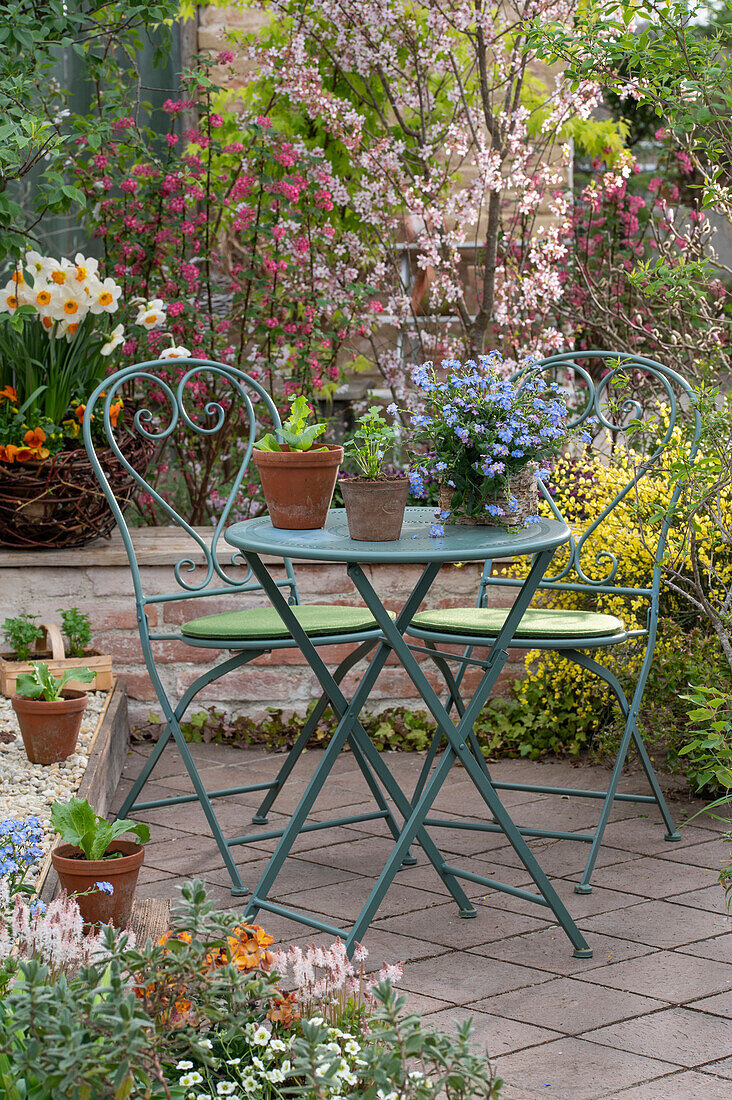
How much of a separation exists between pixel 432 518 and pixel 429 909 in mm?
828

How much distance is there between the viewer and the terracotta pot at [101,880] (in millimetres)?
2049

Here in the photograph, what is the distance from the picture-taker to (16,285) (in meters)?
3.47

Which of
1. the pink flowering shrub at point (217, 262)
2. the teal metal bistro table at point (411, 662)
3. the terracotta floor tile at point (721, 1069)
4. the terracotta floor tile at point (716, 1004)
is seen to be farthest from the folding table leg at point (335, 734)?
the pink flowering shrub at point (217, 262)

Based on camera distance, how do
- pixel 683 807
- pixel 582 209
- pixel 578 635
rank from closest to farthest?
pixel 578 635 → pixel 683 807 → pixel 582 209

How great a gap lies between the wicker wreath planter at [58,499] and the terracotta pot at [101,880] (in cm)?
163

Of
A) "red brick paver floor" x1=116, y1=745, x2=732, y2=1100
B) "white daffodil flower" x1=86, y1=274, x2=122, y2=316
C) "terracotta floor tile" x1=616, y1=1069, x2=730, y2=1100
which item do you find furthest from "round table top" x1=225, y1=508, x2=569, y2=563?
"white daffodil flower" x1=86, y1=274, x2=122, y2=316

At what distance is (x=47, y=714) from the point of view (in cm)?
287

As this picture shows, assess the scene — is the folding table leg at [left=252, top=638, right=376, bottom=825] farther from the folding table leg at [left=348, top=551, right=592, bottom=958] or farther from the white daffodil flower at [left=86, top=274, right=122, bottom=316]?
the white daffodil flower at [left=86, top=274, right=122, bottom=316]

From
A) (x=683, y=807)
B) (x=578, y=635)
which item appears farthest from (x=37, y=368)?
(x=683, y=807)

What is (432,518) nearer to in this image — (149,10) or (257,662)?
(257,662)

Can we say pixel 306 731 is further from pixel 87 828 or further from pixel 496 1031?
pixel 496 1031

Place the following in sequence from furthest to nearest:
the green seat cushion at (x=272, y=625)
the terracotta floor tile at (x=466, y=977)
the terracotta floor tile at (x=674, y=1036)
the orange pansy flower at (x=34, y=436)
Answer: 1. the orange pansy flower at (x=34, y=436)
2. the green seat cushion at (x=272, y=625)
3. the terracotta floor tile at (x=466, y=977)
4. the terracotta floor tile at (x=674, y=1036)

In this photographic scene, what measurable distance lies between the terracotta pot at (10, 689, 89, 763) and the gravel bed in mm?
34

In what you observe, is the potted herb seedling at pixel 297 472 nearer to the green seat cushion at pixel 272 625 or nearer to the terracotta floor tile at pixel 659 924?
the green seat cushion at pixel 272 625
